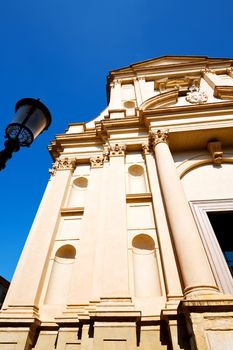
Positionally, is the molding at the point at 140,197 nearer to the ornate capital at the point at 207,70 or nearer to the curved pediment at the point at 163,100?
the curved pediment at the point at 163,100

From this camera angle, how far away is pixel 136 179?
10258 mm

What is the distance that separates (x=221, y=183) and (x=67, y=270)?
287 inches

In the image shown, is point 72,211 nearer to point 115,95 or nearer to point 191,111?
point 191,111

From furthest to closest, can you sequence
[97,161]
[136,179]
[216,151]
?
[97,161]
[216,151]
[136,179]

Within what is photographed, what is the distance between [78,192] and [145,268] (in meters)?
4.94

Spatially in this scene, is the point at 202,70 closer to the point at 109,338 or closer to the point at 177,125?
the point at 177,125

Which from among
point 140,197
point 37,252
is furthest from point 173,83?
point 37,252

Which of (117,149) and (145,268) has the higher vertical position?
(117,149)

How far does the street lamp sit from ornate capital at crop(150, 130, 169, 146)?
6.53 metres

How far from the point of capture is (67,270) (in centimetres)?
744

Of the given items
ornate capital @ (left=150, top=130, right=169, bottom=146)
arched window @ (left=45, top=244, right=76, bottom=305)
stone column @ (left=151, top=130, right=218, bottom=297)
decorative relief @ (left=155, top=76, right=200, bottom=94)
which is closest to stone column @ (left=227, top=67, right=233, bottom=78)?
decorative relief @ (left=155, top=76, right=200, bottom=94)

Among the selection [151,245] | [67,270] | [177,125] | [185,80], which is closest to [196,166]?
[177,125]

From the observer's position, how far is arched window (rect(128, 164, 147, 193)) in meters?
9.71

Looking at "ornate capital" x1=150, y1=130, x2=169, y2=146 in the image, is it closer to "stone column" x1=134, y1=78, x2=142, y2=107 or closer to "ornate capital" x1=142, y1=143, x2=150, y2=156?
"ornate capital" x1=142, y1=143, x2=150, y2=156
